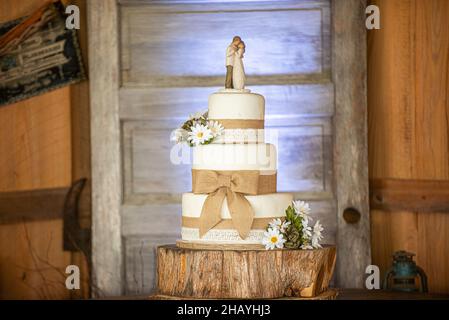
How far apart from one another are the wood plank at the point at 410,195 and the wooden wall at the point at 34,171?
1674 mm

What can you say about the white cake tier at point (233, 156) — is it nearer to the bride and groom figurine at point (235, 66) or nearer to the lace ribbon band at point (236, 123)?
the lace ribbon band at point (236, 123)

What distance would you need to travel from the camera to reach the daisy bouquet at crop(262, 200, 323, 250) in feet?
13.2

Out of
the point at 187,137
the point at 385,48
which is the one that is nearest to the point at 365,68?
the point at 385,48

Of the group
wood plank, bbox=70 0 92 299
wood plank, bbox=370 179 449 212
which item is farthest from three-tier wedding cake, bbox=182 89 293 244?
wood plank, bbox=70 0 92 299

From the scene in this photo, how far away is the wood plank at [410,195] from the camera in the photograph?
516 centimetres

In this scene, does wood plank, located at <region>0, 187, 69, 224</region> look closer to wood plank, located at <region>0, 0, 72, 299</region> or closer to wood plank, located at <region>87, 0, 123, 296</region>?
wood plank, located at <region>0, 0, 72, 299</region>

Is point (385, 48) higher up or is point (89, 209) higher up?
point (385, 48)

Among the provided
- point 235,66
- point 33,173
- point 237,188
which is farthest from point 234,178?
point 33,173

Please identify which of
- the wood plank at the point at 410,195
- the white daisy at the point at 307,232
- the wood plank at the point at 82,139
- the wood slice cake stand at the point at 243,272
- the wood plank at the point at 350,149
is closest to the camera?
the wood slice cake stand at the point at 243,272

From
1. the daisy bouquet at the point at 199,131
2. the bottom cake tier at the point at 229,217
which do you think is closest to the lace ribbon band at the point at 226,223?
Answer: the bottom cake tier at the point at 229,217

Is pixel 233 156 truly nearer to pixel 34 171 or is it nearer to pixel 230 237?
pixel 230 237

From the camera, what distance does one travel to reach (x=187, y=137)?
4188 mm
